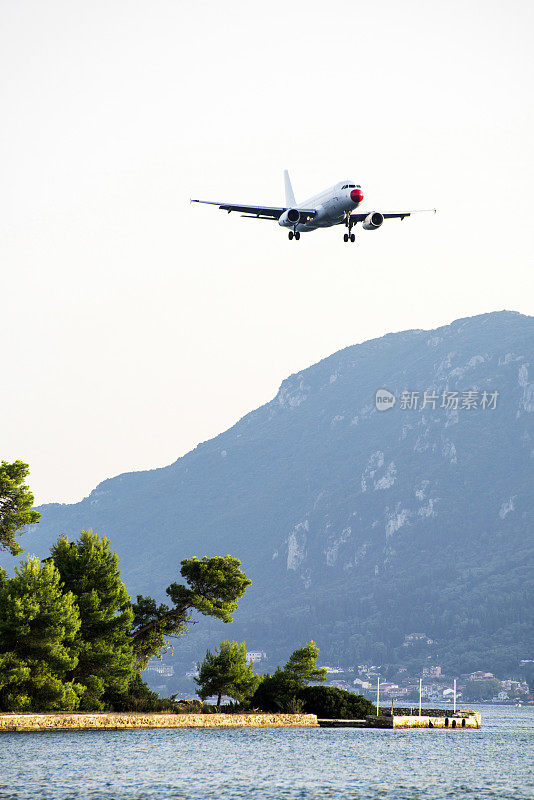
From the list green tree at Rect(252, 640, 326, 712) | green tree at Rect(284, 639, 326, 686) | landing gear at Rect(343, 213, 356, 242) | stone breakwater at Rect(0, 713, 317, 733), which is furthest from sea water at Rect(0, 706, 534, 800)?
landing gear at Rect(343, 213, 356, 242)

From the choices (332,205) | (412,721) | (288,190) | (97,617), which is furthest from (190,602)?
(288,190)

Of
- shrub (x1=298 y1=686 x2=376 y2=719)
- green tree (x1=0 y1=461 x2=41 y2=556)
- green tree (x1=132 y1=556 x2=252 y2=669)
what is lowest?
shrub (x1=298 y1=686 x2=376 y2=719)

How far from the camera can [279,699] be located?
96.2 meters

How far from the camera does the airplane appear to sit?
78.8 meters

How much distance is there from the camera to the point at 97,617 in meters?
82.4

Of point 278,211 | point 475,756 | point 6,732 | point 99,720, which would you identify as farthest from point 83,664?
point 278,211

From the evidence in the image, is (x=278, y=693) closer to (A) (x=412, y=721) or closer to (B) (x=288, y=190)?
(A) (x=412, y=721)

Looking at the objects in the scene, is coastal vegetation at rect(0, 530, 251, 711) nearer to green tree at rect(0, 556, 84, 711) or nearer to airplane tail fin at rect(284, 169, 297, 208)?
green tree at rect(0, 556, 84, 711)

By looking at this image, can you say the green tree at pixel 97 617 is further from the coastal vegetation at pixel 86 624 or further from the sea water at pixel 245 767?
the sea water at pixel 245 767

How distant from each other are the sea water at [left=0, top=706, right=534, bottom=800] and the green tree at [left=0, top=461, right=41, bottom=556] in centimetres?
1580

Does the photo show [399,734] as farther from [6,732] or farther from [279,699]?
[6,732]

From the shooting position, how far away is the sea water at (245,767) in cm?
5559

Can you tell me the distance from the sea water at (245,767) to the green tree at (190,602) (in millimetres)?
8292

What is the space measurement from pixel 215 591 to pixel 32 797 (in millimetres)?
42022
